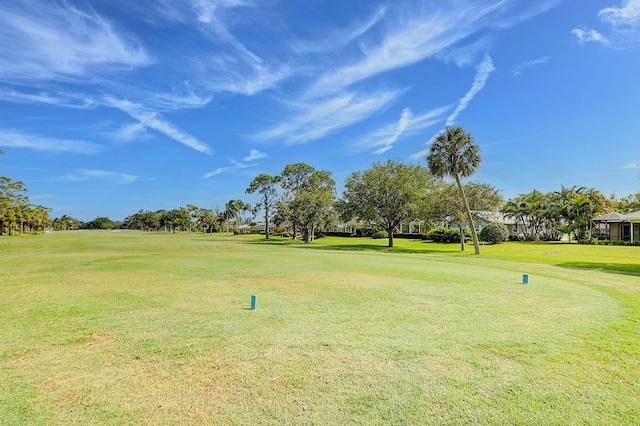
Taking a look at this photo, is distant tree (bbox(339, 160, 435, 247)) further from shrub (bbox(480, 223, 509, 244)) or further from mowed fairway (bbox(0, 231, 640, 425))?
mowed fairway (bbox(0, 231, 640, 425))

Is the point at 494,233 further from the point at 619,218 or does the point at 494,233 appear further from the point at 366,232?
the point at 366,232

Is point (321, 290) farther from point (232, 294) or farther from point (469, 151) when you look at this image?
point (469, 151)

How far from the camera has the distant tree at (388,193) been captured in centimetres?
4109

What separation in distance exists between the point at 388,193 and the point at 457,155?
9.56 meters

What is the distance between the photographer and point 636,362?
206 inches

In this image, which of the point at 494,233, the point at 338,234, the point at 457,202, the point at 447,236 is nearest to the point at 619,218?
the point at 494,233

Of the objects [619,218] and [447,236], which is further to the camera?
[447,236]

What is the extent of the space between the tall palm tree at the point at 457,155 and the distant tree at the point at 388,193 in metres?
6.80

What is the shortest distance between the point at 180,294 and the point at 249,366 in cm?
595

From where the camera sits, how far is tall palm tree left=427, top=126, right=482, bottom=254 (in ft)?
112

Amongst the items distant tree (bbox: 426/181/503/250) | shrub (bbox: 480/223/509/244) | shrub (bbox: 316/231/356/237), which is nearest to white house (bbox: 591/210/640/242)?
shrub (bbox: 480/223/509/244)

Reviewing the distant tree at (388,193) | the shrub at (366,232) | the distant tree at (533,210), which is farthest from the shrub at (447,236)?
the shrub at (366,232)

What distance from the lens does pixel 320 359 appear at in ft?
17.1

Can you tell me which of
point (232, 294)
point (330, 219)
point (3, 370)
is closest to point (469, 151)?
point (330, 219)
